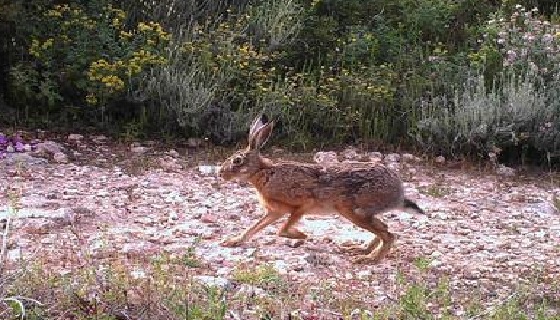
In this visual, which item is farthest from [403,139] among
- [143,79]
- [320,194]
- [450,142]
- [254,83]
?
[320,194]

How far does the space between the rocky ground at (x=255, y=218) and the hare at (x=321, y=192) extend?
0.12 m

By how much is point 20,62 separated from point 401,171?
128 inches

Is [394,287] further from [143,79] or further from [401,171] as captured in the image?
[143,79]

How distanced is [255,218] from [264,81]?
2347mm

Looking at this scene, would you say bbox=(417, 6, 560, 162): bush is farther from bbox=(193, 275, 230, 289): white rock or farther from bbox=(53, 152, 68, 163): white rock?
bbox=(193, 275, 230, 289): white rock

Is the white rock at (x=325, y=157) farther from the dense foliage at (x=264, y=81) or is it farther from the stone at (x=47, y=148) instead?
the stone at (x=47, y=148)

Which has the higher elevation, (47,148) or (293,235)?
(47,148)

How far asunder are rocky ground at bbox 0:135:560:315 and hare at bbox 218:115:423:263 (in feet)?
0.40

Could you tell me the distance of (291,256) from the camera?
567 cm

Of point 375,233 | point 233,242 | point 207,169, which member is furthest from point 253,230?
point 207,169

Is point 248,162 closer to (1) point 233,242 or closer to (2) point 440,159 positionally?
(1) point 233,242

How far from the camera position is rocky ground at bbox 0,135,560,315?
17.7ft

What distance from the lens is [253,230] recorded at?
5.97 m

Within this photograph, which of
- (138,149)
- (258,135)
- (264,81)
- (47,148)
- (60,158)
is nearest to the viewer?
(258,135)
